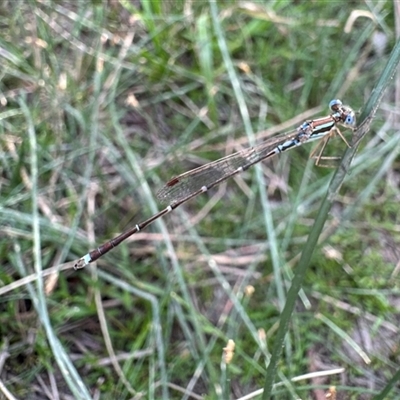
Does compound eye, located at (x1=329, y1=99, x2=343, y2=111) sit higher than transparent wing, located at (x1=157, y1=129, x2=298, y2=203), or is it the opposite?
compound eye, located at (x1=329, y1=99, x2=343, y2=111)

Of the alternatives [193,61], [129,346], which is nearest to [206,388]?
[129,346]

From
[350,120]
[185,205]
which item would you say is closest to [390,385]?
[350,120]

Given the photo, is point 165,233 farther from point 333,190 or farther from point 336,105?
point 333,190

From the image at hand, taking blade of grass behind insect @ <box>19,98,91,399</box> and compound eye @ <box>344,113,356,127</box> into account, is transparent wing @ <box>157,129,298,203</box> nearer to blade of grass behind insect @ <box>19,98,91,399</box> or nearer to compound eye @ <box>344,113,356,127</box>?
compound eye @ <box>344,113,356,127</box>

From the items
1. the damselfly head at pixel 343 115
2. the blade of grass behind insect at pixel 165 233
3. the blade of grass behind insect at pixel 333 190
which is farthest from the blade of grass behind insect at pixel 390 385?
the damselfly head at pixel 343 115

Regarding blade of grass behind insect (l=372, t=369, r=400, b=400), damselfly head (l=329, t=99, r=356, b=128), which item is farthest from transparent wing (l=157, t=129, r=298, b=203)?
blade of grass behind insect (l=372, t=369, r=400, b=400)

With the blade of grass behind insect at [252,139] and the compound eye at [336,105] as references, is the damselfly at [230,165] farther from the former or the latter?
the blade of grass behind insect at [252,139]

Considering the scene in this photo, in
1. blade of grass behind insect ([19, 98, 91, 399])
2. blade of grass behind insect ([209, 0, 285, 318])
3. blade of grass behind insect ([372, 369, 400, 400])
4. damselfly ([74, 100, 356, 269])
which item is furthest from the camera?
blade of grass behind insect ([209, 0, 285, 318])

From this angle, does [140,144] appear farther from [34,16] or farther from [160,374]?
[160,374]
